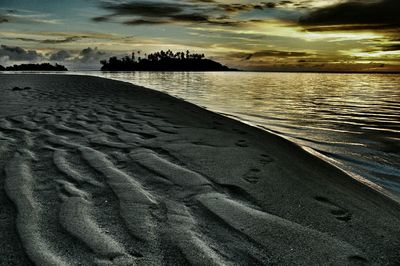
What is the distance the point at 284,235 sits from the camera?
107 inches

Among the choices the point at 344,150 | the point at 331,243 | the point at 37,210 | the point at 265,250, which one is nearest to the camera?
the point at 265,250

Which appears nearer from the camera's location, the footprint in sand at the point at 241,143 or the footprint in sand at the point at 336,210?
the footprint in sand at the point at 336,210

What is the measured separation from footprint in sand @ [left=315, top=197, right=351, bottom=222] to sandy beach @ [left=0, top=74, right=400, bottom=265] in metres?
0.02

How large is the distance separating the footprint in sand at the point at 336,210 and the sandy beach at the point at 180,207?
0.07 ft

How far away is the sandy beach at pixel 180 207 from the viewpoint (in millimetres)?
2383

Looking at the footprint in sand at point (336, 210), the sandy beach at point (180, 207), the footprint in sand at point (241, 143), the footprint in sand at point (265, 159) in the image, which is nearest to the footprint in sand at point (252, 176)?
the sandy beach at point (180, 207)

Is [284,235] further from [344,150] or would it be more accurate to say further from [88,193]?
[344,150]

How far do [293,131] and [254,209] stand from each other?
22.4ft

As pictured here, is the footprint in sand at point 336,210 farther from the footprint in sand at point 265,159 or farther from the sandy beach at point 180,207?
the footprint in sand at point 265,159

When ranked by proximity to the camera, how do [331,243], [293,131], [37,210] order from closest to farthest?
[331,243] < [37,210] < [293,131]

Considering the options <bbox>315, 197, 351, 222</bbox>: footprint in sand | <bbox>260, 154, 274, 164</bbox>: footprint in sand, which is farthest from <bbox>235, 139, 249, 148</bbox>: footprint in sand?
<bbox>315, 197, 351, 222</bbox>: footprint in sand

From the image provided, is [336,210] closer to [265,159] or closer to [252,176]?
[252,176]

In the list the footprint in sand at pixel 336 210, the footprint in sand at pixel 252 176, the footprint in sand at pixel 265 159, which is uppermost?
the footprint in sand at pixel 252 176

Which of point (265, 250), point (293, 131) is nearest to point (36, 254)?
point (265, 250)
